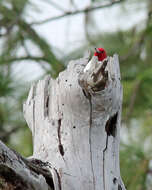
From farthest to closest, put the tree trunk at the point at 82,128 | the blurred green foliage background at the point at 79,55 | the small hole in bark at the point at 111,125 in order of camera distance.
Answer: the blurred green foliage background at the point at 79,55 < the small hole in bark at the point at 111,125 < the tree trunk at the point at 82,128

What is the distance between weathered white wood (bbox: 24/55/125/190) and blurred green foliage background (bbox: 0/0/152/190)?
3.42 feet

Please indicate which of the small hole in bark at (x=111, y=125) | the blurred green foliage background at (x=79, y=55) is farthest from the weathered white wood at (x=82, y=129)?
the blurred green foliage background at (x=79, y=55)

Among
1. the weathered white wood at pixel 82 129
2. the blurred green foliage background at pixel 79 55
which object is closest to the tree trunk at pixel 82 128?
the weathered white wood at pixel 82 129

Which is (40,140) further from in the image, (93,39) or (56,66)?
(93,39)

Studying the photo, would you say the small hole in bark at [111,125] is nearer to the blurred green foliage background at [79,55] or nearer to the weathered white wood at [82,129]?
the weathered white wood at [82,129]

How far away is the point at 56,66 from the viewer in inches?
125

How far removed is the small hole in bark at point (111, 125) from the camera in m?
1.86

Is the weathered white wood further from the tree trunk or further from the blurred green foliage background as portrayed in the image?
the blurred green foliage background

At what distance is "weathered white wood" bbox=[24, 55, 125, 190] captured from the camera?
171 cm

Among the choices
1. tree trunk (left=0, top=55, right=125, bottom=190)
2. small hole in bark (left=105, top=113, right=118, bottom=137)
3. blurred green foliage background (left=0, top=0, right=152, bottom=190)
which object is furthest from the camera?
blurred green foliage background (left=0, top=0, right=152, bottom=190)

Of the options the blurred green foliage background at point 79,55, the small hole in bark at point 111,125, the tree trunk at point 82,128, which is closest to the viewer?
the tree trunk at point 82,128

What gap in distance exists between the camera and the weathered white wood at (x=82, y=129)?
1.71 meters

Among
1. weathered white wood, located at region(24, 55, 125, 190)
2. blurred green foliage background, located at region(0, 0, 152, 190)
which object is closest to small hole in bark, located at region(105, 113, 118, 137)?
weathered white wood, located at region(24, 55, 125, 190)

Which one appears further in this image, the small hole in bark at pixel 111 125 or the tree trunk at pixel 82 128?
the small hole in bark at pixel 111 125
